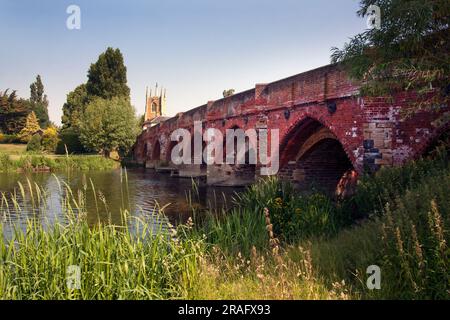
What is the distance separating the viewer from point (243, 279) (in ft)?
15.8

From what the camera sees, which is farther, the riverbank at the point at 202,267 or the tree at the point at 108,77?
the tree at the point at 108,77

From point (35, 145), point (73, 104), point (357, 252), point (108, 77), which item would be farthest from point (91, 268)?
point (73, 104)

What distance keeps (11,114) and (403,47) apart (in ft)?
205

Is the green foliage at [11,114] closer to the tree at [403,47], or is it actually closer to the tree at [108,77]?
the tree at [108,77]

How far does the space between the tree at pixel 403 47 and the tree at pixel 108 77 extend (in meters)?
50.7

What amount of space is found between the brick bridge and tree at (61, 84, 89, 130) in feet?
122

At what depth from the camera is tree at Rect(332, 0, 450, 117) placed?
6.25 meters

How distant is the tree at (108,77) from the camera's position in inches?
2163

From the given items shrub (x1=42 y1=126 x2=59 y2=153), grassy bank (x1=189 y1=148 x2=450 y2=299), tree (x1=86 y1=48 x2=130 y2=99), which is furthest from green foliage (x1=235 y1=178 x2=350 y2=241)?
tree (x1=86 y1=48 x2=130 y2=99)
